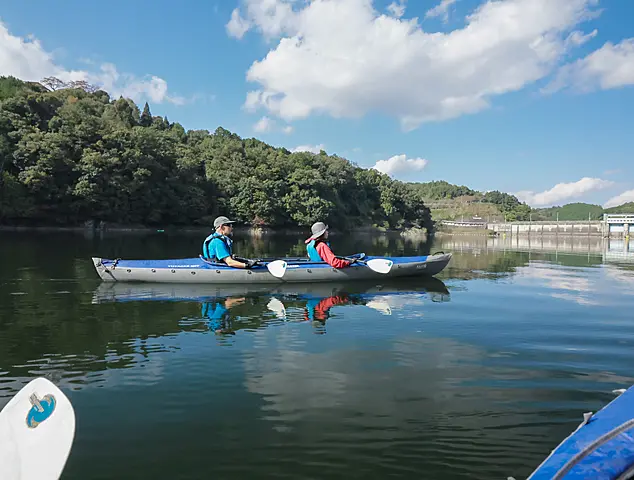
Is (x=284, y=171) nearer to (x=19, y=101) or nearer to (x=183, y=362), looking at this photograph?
(x=19, y=101)

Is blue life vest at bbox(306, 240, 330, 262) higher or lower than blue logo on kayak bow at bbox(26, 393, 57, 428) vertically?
higher

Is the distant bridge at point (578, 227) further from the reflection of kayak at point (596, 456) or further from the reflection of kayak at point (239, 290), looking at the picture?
the reflection of kayak at point (596, 456)

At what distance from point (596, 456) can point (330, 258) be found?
1064cm

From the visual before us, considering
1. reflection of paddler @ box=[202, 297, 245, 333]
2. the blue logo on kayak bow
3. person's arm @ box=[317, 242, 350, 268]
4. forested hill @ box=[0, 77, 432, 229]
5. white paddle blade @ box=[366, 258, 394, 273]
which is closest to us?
the blue logo on kayak bow

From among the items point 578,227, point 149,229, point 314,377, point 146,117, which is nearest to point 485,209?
point 578,227

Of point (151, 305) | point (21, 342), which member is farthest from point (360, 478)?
point (151, 305)

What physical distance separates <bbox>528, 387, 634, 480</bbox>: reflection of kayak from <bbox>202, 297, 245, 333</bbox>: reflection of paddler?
20.9ft

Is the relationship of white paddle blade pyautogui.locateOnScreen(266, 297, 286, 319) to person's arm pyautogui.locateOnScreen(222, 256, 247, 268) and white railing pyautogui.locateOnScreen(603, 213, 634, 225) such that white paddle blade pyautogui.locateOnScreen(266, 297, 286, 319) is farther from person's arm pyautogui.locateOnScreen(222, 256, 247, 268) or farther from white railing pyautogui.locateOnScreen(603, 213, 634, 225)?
white railing pyautogui.locateOnScreen(603, 213, 634, 225)

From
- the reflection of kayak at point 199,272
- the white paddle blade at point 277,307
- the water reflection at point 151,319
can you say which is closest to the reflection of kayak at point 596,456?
the water reflection at point 151,319

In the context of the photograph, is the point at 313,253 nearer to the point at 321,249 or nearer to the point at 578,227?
the point at 321,249

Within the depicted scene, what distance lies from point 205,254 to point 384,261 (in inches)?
220

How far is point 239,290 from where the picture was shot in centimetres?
1255

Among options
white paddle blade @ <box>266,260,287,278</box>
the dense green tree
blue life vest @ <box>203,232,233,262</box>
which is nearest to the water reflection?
white paddle blade @ <box>266,260,287,278</box>

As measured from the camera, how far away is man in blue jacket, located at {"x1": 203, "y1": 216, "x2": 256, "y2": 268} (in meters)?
12.6
